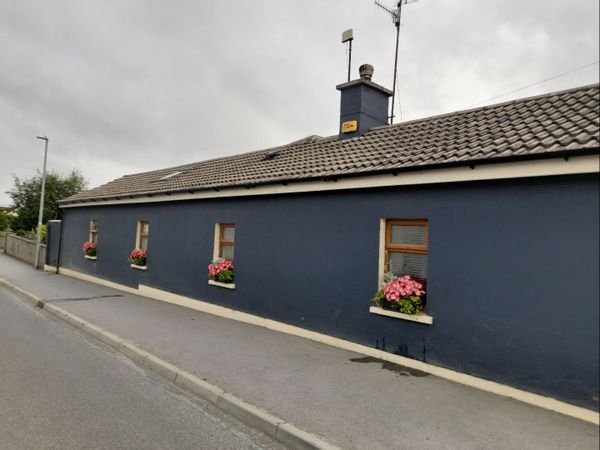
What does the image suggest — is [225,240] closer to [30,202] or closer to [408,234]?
[408,234]

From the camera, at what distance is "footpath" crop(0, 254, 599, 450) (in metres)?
3.92

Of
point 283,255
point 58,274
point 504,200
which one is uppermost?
point 504,200

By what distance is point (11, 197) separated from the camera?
37000 mm

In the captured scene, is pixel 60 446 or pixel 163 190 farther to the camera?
pixel 163 190

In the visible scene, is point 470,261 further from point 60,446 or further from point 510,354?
point 60,446

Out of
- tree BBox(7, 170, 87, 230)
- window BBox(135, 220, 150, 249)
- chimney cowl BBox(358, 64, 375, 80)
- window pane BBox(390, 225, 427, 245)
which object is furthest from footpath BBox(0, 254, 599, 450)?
tree BBox(7, 170, 87, 230)

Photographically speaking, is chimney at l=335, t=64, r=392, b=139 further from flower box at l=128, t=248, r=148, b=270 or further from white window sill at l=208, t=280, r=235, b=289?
flower box at l=128, t=248, r=148, b=270

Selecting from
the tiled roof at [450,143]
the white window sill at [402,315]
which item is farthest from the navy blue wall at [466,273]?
the tiled roof at [450,143]

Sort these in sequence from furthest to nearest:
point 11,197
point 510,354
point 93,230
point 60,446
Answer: point 11,197, point 93,230, point 510,354, point 60,446

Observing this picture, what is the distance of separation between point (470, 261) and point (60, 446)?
534 centimetres

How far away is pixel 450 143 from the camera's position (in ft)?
22.5

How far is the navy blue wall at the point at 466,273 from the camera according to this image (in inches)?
183

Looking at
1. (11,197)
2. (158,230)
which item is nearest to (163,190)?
(158,230)

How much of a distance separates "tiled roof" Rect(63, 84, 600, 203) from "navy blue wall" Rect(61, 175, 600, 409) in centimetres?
43
